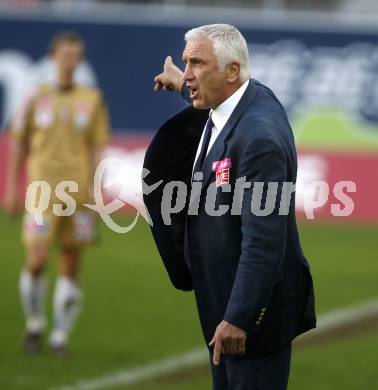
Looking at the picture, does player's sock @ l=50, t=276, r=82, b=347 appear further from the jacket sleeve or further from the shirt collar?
the jacket sleeve

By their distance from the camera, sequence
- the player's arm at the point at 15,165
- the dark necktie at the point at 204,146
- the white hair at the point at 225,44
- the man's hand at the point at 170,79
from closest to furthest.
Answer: the white hair at the point at 225,44 < the dark necktie at the point at 204,146 < the man's hand at the point at 170,79 < the player's arm at the point at 15,165

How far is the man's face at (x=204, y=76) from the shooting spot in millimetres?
5164

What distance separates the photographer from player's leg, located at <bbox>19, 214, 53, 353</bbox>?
9984mm

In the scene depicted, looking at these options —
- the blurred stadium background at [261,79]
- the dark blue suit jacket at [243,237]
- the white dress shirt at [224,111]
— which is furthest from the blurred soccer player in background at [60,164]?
the white dress shirt at [224,111]

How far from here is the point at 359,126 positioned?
19.5 metres

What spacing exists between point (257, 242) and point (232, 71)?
768mm

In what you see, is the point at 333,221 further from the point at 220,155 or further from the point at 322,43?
the point at 220,155

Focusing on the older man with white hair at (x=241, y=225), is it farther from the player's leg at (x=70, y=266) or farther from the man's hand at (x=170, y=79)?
the player's leg at (x=70, y=266)

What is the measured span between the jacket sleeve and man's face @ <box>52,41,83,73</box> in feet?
17.7

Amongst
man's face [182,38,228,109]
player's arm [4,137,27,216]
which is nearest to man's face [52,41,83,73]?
player's arm [4,137,27,216]

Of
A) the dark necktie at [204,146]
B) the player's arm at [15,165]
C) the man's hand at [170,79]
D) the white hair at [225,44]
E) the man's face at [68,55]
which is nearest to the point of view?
the white hair at [225,44]

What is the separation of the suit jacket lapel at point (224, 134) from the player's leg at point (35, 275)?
193 inches

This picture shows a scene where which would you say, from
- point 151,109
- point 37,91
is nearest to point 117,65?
point 151,109

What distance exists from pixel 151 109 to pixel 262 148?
1540 cm
